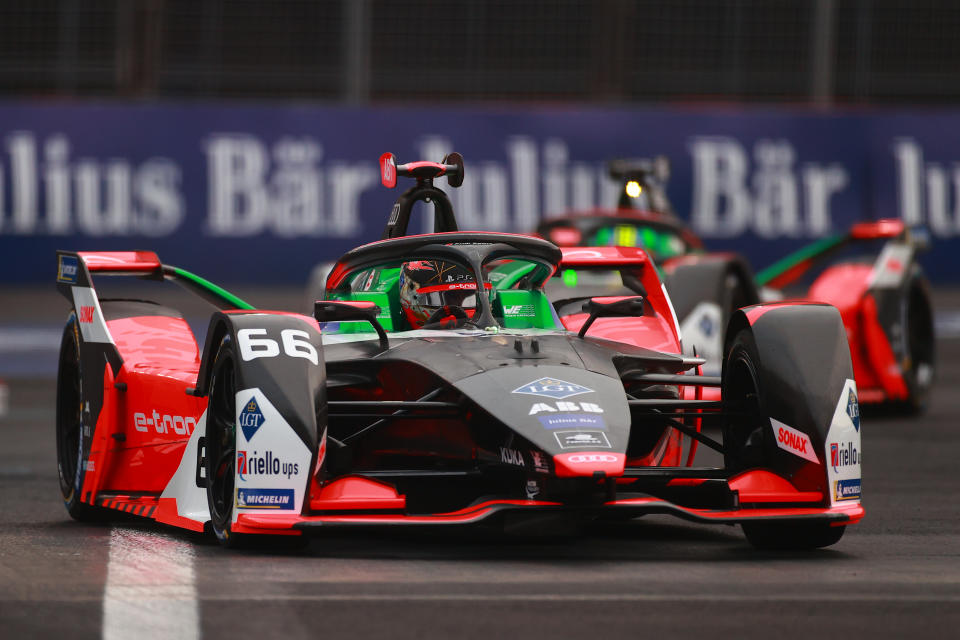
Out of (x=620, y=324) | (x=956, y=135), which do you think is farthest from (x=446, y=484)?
(x=956, y=135)

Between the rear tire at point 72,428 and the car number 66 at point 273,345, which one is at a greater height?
the car number 66 at point 273,345

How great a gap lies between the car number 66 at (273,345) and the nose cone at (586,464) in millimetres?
1086

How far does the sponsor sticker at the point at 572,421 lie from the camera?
245 inches

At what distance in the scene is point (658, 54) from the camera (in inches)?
913

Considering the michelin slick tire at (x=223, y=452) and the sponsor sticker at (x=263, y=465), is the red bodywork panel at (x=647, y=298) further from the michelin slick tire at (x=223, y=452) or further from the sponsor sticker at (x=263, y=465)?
the sponsor sticker at (x=263, y=465)

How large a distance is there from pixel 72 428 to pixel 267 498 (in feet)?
8.29

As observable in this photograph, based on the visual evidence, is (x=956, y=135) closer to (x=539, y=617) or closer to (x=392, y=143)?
(x=392, y=143)

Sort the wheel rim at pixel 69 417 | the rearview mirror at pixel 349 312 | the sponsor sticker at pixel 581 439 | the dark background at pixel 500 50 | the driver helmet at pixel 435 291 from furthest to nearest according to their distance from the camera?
the dark background at pixel 500 50
the wheel rim at pixel 69 417
the driver helmet at pixel 435 291
the rearview mirror at pixel 349 312
the sponsor sticker at pixel 581 439

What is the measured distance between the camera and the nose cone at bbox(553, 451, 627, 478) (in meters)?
6.02

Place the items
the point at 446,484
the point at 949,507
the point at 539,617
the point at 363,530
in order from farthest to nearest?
the point at 949,507 → the point at 446,484 → the point at 363,530 → the point at 539,617

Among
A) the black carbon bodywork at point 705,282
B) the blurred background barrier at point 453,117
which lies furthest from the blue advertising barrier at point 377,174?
the black carbon bodywork at point 705,282

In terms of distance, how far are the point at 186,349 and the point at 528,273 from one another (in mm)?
1714

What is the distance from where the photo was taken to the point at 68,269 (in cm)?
→ 857

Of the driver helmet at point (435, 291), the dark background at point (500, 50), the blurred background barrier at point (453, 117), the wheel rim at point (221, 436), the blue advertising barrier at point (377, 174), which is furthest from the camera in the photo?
the dark background at point (500, 50)
